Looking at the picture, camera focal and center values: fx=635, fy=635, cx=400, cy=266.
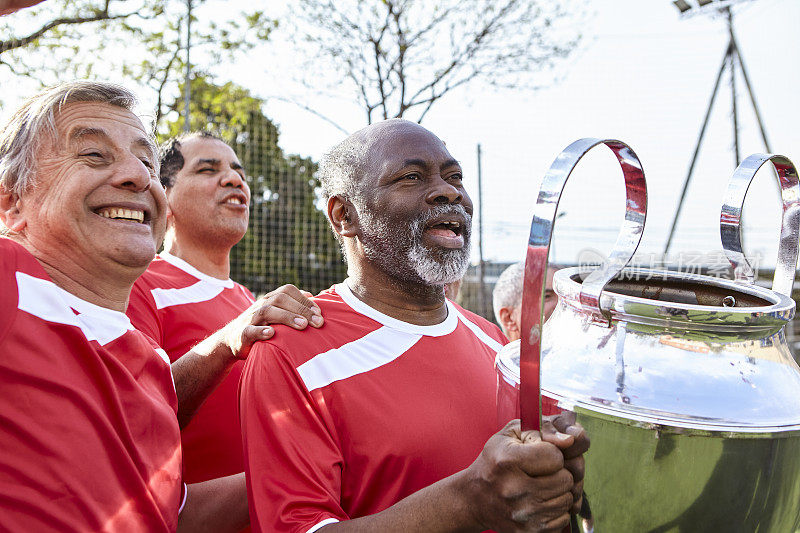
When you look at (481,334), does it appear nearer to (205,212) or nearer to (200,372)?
(200,372)

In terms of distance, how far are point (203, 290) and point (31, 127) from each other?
1.33 meters

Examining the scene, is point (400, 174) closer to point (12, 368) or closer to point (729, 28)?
point (12, 368)

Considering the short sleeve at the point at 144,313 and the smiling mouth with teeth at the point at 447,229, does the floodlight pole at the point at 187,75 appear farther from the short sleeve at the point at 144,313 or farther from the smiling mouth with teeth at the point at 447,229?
the smiling mouth with teeth at the point at 447,229

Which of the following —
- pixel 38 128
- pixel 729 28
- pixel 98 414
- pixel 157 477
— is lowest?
pixel 157 477

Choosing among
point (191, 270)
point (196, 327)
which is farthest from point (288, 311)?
point (191, 270)

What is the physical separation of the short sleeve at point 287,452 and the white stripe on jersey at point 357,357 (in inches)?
1.4

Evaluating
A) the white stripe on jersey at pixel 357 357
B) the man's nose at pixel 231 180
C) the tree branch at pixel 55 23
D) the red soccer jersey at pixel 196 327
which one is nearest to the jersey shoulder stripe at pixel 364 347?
the white stripe on jersey at pixel 357 357

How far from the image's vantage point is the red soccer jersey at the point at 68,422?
3.78 ft

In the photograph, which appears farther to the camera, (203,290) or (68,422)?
(203,290)

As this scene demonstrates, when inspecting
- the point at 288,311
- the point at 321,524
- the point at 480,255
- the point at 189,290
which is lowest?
the point at 480,255

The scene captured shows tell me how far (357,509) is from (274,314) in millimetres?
518

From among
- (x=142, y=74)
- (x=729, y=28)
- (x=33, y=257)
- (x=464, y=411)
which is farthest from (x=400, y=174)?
(x=142, y=74)

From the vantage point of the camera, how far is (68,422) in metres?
1.21

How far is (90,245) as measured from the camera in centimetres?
142
